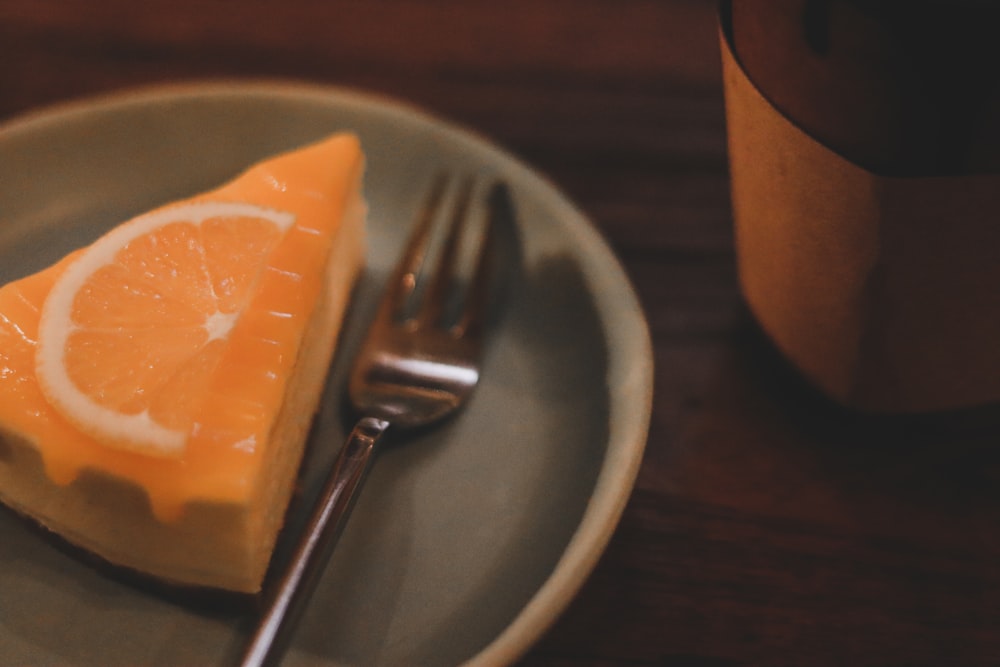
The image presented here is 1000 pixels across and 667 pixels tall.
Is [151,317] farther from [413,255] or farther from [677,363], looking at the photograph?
[677,363]

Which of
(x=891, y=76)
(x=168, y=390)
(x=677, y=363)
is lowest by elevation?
(x=677, y=363)

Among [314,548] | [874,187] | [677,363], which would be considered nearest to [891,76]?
[874,187]

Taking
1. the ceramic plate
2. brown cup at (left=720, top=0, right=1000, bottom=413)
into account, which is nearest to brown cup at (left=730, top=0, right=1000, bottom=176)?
brown cup at (left=720, top=0, right=1000, bottom=413)

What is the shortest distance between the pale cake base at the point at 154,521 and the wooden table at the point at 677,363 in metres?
0.21

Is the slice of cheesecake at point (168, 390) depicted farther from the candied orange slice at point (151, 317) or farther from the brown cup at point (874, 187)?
the brown cup at point (874, 187)

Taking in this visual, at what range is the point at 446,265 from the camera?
0.85 m

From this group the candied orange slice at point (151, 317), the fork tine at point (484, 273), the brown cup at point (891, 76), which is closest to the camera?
the brown cup at point (891, 76)

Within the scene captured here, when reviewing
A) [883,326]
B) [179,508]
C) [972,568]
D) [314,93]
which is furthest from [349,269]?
[972,568]

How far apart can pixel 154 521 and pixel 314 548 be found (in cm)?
12

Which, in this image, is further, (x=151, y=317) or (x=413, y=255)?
(x=413, y=255)

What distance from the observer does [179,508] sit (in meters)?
0.58

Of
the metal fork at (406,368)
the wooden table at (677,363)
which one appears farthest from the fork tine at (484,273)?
the wooden table at (677,363)

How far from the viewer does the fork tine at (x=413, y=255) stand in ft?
2.71

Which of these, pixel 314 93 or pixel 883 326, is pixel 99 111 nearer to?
pixel 314 93
